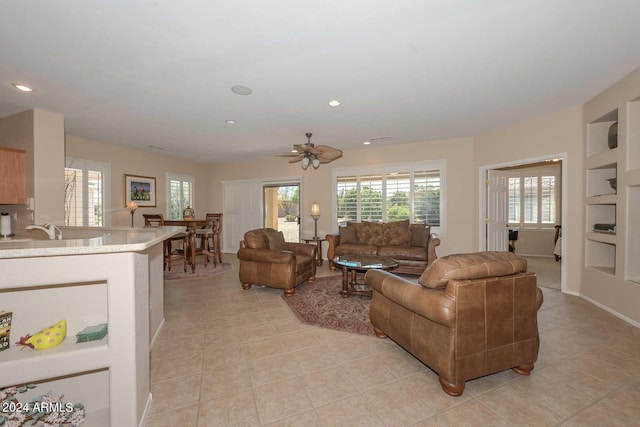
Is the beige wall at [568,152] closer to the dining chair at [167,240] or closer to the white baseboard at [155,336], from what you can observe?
the white baseboard at [155,336]

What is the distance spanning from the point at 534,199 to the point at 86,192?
10.5m

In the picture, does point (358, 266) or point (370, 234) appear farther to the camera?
point (370, 234)

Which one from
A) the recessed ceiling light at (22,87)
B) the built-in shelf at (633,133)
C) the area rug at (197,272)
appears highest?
the recessed ceiling light at (22,87)

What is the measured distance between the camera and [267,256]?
12.8ft

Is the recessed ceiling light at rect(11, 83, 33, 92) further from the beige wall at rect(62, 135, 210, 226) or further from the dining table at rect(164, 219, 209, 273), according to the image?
the dining table at rect(164, 219, 209, 273)

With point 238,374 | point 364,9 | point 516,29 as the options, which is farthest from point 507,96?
point 238,374

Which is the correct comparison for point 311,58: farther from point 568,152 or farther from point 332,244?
point 568,152

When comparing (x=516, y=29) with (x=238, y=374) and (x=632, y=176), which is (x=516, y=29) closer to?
(x=632, y=176)

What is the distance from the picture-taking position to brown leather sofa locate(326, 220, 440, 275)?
4.77 metres

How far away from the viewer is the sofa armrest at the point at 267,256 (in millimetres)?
3828

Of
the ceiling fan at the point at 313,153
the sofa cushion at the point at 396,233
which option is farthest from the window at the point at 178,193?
the sofa cushion at the point at 396,233

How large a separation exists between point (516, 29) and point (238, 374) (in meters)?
3.46

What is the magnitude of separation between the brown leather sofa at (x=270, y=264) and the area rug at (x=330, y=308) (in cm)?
22

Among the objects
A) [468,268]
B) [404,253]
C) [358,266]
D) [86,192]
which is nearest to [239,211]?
[86,192]
